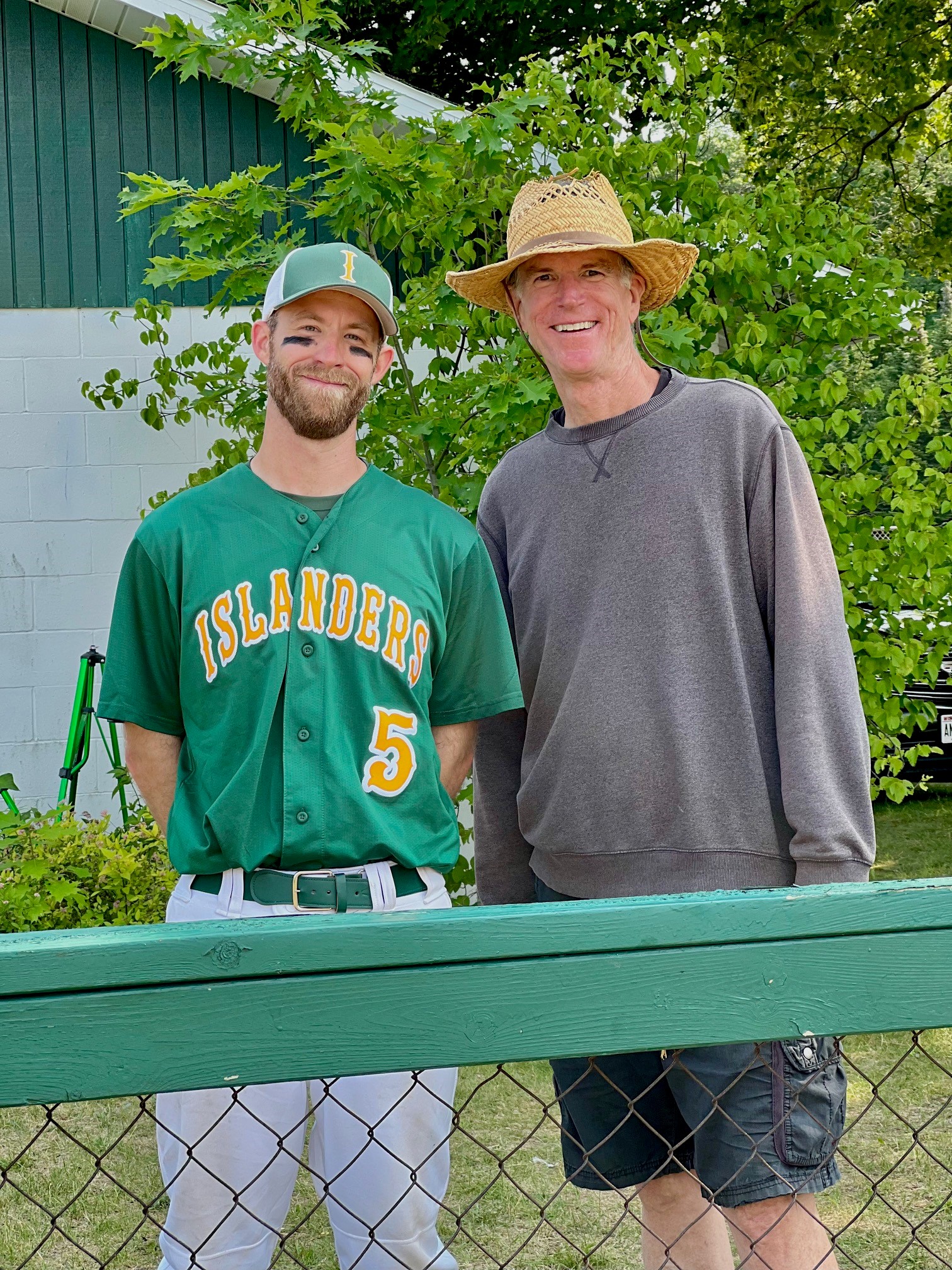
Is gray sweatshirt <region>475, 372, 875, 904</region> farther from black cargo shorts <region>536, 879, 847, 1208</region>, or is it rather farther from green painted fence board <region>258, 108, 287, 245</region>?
green painted fence board <region>258, 108, 287, 245</region>

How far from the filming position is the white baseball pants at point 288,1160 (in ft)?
6.68

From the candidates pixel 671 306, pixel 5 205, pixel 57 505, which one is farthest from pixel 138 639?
pixel 5 205

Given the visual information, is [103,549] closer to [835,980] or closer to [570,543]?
[570,543]

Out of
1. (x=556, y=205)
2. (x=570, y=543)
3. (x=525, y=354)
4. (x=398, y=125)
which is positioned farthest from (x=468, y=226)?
(x=570, y=543)

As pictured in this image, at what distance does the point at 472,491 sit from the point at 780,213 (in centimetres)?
151

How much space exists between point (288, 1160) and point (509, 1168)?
6.64ft

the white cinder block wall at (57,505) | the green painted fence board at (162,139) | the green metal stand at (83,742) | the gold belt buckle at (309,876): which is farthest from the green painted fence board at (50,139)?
the gold belt buckle at (309,876)

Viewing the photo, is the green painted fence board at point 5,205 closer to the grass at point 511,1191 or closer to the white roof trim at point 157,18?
the white roof trim at point 157,18

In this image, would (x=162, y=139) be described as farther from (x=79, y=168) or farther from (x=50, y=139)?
(x=50, y=139)

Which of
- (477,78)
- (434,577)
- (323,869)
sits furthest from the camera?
(477,78)

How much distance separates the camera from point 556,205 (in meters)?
2.57

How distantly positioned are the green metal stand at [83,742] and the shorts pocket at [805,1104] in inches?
174

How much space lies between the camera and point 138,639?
2211 millimetres

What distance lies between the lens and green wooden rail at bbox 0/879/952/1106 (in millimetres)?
1213
